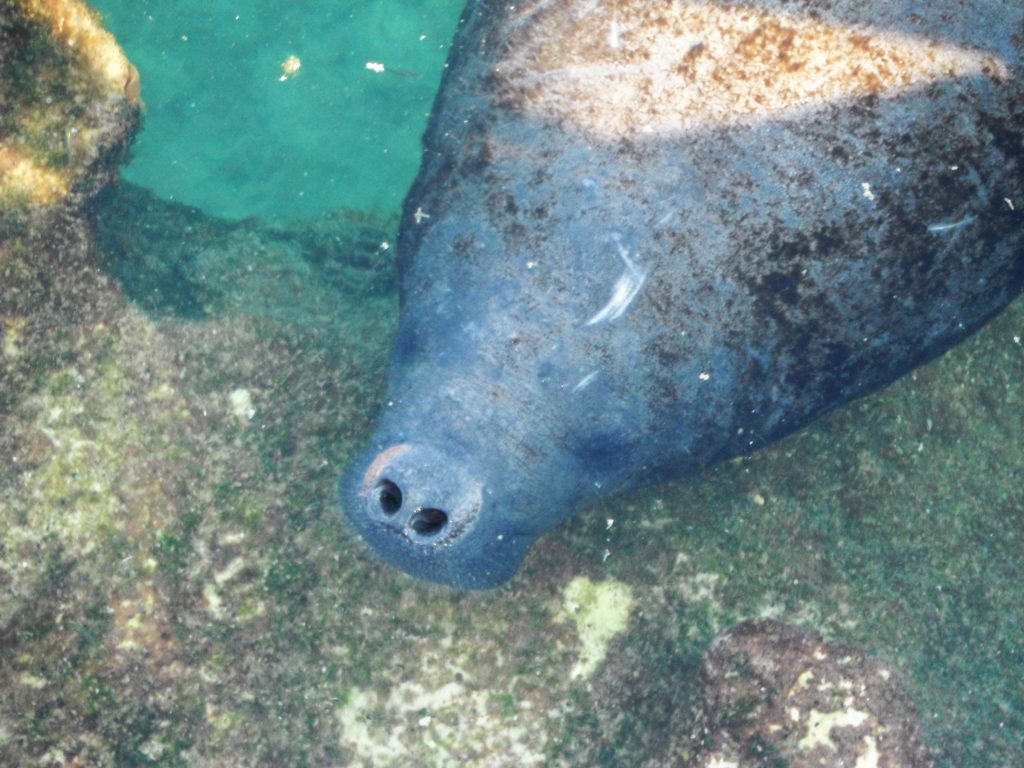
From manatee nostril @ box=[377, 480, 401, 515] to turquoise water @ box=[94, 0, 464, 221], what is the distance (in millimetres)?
4278

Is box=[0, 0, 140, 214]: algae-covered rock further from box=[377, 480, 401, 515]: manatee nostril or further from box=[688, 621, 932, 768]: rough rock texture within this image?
box=[688, 621, 932, 768]: rough rock texture

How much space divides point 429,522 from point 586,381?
829 mm

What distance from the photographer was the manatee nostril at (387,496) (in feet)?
10.2

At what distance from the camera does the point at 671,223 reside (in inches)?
134

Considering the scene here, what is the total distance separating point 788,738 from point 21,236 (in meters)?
4.49

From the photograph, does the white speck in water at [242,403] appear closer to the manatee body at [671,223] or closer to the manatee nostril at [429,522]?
the manatee body at [671,223]

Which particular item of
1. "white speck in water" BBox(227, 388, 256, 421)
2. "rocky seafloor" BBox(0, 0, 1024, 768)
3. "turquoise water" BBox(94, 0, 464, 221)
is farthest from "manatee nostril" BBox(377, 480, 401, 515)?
"turquoise water" BBox(94, 0, 464, 221)

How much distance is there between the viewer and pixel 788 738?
393cm

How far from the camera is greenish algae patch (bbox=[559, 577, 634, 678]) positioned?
4.32 meters

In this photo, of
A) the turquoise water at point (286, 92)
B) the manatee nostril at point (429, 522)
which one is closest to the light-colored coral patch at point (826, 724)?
the manatee nostril at point (429, 522)

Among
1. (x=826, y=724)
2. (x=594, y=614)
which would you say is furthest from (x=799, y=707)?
(x=594, y=614)

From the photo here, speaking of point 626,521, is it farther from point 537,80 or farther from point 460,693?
point 537,80

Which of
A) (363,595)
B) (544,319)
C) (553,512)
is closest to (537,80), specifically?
(544,319)

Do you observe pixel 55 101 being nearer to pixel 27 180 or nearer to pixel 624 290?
pixel 27 180
